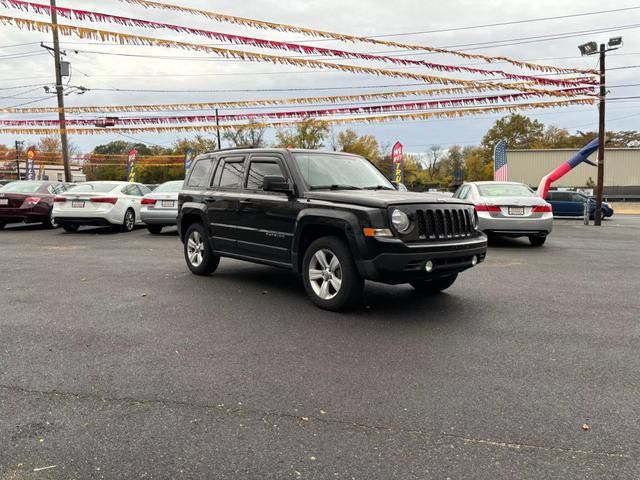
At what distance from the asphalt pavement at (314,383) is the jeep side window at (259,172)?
→ 1414 mm

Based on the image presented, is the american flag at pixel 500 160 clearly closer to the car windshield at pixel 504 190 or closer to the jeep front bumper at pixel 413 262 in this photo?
the car windshield at pixel 504 190

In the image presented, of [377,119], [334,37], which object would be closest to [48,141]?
[377,119]

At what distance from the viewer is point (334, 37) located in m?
12.0

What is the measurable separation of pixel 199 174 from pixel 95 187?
799cm

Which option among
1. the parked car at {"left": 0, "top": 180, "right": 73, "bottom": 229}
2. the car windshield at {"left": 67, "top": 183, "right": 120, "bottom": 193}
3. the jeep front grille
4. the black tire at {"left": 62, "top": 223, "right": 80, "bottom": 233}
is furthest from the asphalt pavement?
the parked car at {"left": 0, "top": 180, "right": 73, "bottom": 229}

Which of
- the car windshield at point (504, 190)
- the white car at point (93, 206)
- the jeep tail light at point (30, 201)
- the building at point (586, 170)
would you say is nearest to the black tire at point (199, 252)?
the white car at point (93, 206)

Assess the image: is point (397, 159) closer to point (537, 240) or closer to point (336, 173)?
point (537, 240)

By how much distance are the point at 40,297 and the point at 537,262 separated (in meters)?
8.35

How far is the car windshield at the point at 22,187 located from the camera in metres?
15.8

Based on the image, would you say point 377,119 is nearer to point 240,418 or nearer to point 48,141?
point 240,418

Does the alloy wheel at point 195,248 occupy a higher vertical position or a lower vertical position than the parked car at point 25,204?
lower

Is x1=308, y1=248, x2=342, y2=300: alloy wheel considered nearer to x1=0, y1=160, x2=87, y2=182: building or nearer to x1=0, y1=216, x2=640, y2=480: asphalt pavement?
x1=0, y1=216, x2=640, y2=480: asphalt pavement

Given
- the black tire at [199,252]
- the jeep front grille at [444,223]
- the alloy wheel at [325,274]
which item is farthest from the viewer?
the black tire at [199,252]

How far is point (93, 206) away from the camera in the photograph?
1405cm
